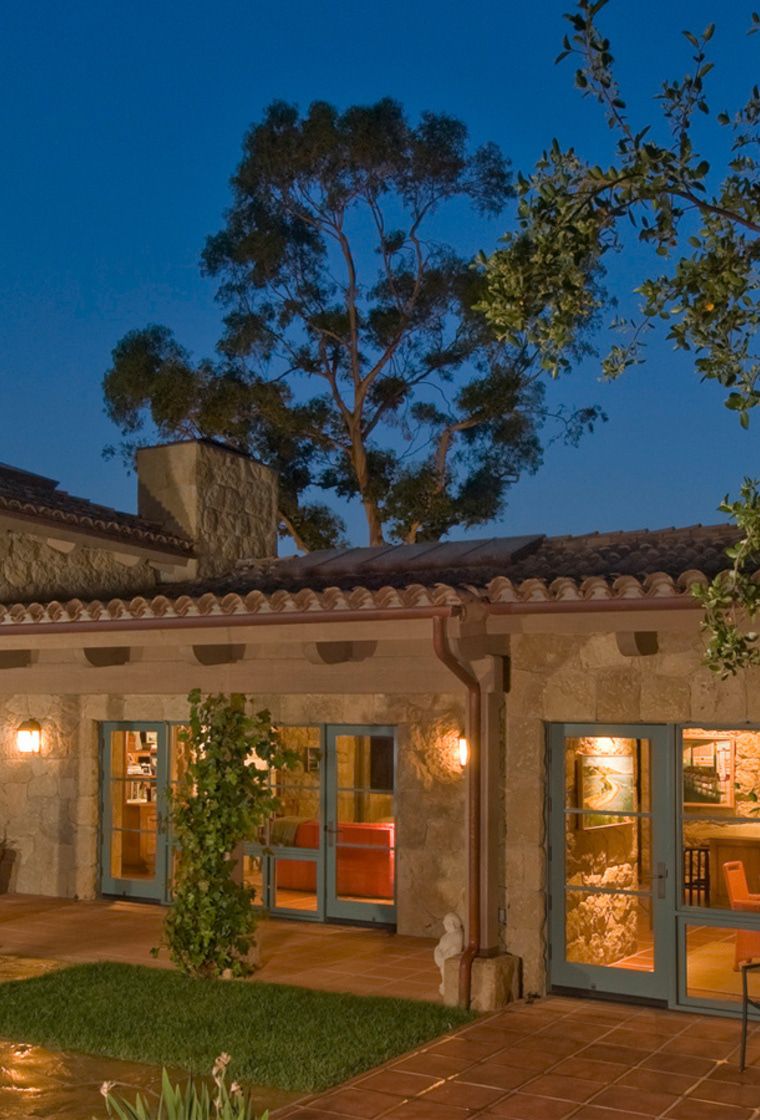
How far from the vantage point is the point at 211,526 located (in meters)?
14.7

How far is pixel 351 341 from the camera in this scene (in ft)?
75.8

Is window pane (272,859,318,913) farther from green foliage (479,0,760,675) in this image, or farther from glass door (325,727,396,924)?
green foliage (479,0,760,675)

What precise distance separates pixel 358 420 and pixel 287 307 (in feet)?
8.64

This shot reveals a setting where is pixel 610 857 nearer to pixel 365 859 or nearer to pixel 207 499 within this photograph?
pixel 365 859

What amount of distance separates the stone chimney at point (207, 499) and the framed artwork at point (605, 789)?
6.67 m

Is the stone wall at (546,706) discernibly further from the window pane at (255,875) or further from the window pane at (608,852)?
the window pane at (255,875)

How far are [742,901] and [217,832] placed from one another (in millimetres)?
3679

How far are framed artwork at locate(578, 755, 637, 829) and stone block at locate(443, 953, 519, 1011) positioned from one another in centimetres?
113

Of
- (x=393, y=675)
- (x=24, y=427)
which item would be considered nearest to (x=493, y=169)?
(x=393, y=675)

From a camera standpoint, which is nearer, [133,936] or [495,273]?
[495,273]

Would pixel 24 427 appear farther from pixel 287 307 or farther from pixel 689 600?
pixel 689 600

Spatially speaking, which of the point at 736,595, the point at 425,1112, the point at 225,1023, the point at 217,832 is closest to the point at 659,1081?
the point at 425,1112

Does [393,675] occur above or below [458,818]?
above

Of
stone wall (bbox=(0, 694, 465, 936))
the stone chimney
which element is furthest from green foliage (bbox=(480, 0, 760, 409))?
the stone chimney
